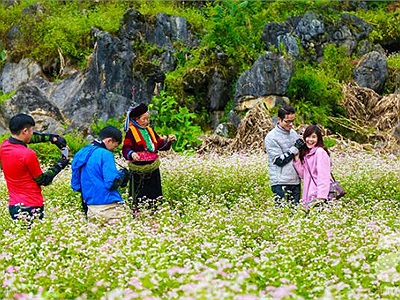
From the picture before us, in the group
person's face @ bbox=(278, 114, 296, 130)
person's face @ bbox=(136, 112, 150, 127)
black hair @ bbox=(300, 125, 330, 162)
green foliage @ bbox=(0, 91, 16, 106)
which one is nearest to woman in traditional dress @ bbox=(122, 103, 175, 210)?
person's face @ bbox=(136, 112, 150, 127)

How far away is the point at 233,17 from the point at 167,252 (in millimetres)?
14531

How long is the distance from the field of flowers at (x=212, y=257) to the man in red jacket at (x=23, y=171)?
49cm

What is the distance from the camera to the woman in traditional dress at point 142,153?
27.0 ft

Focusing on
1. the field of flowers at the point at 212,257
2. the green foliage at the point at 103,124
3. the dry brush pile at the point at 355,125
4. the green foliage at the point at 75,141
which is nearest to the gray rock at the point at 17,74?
the green foliage at the point at 103,124

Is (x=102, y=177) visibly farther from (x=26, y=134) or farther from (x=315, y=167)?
(x=315, y=167)

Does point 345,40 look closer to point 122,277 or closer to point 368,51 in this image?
point 368,51

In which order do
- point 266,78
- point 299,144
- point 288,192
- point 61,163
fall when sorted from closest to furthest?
point 61,163
point 299,144
point 288,192
point 266,78

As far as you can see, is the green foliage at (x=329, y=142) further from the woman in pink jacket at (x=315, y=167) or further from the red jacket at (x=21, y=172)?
the red jacket at (x=21, y=172)

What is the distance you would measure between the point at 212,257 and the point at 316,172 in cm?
270

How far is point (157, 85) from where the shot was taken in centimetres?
1808

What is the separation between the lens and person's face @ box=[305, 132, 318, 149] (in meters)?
7.75

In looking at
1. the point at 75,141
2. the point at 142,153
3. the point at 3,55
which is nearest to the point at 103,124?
the point at 75,141

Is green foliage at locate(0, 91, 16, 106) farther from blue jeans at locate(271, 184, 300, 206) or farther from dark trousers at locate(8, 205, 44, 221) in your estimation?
blue jeans at locate(271, 184, 300, 206)

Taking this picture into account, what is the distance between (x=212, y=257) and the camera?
5535mm
